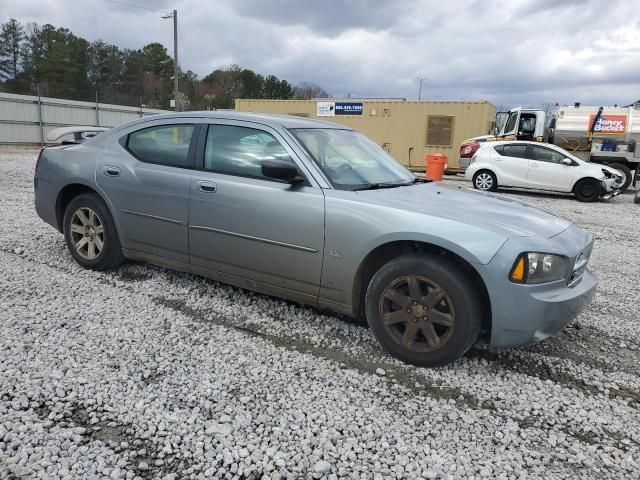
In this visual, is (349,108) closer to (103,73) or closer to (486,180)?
(486,180)

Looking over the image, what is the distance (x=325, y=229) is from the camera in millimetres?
3219

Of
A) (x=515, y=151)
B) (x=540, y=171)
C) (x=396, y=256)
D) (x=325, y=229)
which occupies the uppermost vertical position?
(x=515, y=151)

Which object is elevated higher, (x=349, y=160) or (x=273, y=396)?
(x=349, y=160)

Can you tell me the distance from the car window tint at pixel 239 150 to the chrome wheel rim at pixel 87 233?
140 cm

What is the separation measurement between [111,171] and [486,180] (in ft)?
39.4

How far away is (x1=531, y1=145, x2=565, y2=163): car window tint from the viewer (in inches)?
523

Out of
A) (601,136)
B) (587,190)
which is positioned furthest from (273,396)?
(601,136)

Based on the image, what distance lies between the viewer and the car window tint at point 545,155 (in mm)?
13272

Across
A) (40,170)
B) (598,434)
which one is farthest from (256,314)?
(40,170)

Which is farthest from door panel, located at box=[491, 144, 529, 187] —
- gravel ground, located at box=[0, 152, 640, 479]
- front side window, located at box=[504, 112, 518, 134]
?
gravel ground, located at box=[0, 152, 640, 479]

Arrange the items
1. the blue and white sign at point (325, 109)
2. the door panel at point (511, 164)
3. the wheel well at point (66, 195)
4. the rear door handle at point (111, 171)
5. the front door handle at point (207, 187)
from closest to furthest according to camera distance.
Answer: the front door handle at point (207, 187) < the rear door handle at point (111, 171) < the wheel well at point (66, 195) < the door panel at point (511, 164) < the blue and white sign at point (325, 109)

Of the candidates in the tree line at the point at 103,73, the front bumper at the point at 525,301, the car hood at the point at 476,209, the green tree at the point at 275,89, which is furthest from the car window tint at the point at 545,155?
the green tree at the point at 275,89

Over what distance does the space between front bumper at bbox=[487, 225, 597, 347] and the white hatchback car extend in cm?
1149

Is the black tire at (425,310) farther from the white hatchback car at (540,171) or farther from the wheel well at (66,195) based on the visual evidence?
the white hatchback car at (540,171)
